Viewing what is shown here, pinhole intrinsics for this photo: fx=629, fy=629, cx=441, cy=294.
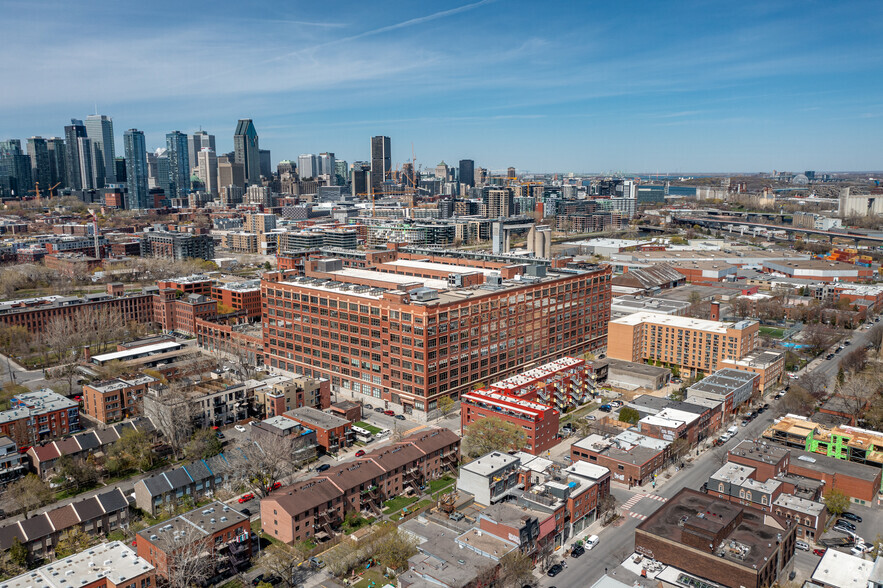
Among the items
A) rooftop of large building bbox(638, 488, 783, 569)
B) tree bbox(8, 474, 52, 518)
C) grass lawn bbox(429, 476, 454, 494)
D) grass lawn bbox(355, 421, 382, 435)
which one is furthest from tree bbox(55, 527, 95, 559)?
rooftop of large building bbox(638, 488, 783, 569)

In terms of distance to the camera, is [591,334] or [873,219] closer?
[591,334]

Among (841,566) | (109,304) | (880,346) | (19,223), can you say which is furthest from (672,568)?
(19,223)

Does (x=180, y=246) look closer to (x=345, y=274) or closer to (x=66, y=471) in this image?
(x=345, y=274)

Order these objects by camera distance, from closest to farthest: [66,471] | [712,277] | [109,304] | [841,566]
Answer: [841,566] < [66,471] < [109,304] < [712,277]

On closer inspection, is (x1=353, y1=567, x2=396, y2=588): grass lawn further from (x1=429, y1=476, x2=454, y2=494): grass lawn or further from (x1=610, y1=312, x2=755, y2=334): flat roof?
(x1=610, y1=312, x2=755, y2=334): flat roof

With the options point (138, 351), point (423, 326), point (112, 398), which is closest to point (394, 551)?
point (423, 326)

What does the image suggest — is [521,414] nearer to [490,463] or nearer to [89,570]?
[490,463]

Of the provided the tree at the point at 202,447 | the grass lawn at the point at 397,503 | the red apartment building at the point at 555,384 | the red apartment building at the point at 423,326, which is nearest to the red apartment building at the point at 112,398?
the tree at the point at 202,447
